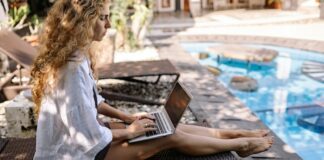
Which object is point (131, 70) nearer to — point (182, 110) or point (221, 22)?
point (182, 110)

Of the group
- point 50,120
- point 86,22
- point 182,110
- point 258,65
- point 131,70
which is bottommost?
point 258,65

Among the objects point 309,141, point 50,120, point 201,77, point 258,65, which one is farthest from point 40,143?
point 258,65

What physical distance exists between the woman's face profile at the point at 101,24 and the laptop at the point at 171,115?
22.3 inches

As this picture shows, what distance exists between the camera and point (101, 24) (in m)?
1.78

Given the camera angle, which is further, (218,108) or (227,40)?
(227,40)

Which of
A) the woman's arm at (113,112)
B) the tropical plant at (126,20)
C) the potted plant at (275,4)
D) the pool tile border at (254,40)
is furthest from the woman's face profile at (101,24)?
Answer: the potted plant at (275,4)

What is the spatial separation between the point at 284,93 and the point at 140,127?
3.88 meters

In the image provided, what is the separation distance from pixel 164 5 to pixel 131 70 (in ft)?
38.5

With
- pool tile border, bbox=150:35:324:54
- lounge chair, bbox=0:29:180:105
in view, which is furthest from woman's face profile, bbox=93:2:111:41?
pool tile border, bbox=150:35:324:54

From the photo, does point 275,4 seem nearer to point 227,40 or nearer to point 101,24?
point 227,40

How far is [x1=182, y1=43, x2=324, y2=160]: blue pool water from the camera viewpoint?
12.6 feet

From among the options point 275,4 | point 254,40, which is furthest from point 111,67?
point 275,4

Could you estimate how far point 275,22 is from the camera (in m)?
11.4

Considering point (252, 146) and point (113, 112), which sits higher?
point (113, 112)
